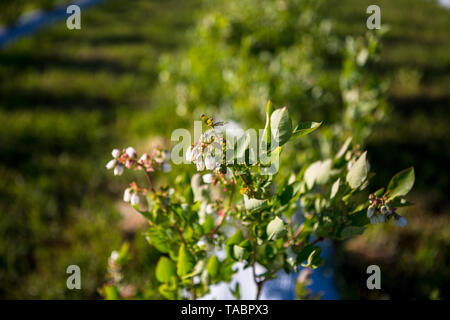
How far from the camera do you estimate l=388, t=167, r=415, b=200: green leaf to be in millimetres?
822

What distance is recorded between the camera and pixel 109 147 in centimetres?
307

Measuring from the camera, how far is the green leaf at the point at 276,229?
77 centimetres

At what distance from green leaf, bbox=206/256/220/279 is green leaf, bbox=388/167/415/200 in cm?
45

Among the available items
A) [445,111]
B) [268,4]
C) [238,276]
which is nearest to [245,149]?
[238,276]

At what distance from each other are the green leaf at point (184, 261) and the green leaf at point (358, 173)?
0.43 m

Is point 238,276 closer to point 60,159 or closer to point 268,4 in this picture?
point 60,159

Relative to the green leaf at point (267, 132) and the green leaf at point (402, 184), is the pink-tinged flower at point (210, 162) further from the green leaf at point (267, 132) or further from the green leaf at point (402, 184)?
the green leaf at point (402, 184)
